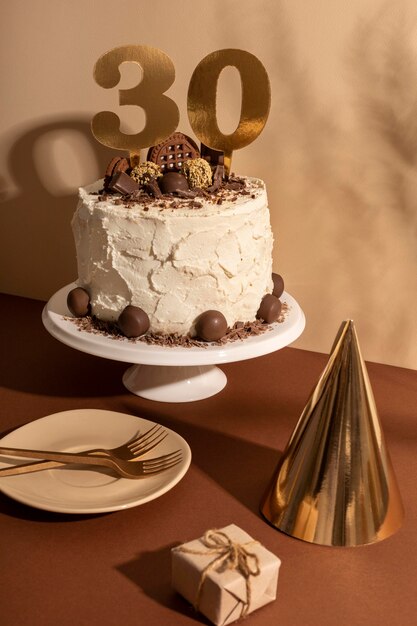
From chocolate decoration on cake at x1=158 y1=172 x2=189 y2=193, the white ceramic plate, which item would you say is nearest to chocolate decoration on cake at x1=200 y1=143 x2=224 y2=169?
chocolate decoration on cake at x1=158 y1=172 x2=189 y2=193

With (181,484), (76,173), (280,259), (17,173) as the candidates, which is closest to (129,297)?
(181,484)

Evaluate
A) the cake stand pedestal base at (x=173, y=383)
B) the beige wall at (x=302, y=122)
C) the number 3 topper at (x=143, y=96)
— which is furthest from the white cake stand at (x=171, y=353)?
the number 3 topper at (x=143, y=96)

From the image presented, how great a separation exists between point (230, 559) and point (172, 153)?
2.69 ft

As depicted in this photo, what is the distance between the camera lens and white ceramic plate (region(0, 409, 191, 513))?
1072 mm

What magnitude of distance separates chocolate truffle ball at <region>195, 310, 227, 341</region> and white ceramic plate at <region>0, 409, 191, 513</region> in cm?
17

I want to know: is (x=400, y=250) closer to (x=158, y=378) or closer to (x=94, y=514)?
(x=158, y=378)

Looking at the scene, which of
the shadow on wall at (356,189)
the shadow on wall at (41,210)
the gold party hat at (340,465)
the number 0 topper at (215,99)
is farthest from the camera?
the shadow on wall at (41,210)

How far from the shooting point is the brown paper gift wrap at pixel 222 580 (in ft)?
2.93

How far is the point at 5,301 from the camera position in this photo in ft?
A: 6.49

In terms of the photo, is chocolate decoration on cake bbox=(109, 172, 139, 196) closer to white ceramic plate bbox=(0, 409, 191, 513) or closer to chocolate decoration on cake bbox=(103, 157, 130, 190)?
chocolate decoration on cake bbox=(103, 157, 130, 190)

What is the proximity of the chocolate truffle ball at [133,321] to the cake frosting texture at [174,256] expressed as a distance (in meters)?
0.02

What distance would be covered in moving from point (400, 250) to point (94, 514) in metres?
0.85

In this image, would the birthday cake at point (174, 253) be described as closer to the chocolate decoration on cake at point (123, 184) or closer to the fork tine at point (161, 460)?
the chocolate decoration on cake at point (123, 184)

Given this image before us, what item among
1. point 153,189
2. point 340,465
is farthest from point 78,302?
point 340,465
